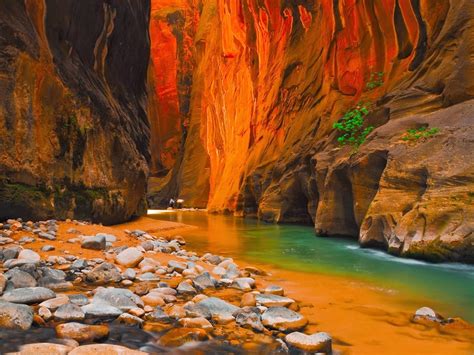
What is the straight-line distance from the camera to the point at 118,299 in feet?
10.6

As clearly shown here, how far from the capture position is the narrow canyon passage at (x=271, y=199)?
297 cm

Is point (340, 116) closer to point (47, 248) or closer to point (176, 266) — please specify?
point (176, 266)

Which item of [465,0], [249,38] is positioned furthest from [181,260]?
[249,38]

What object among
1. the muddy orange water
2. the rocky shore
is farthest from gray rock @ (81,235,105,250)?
the muddy orange water

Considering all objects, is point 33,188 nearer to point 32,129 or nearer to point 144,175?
point 32,129

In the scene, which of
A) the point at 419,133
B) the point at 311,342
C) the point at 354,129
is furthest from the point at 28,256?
the point at 354,129

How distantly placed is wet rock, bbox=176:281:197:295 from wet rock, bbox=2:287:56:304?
1.12 metres

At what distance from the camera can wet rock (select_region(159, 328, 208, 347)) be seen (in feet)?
8.61

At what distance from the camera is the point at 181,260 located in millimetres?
5551

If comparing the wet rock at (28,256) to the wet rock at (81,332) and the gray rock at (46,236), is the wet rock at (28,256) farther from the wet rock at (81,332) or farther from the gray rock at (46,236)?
the wet rock at (81,332)

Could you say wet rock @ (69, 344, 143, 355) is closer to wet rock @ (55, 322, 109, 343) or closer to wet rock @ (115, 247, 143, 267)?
wet rock @ (55, 322, 109, 343)

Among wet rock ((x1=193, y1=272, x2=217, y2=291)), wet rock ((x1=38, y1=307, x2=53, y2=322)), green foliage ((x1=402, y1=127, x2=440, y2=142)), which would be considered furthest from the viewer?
green foliage ((x1=402, y1=127, x2=440, y2=142))

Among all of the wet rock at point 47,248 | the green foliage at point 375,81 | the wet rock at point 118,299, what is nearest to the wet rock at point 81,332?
the wet rock at point 118,299

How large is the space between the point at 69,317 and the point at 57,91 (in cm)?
707
